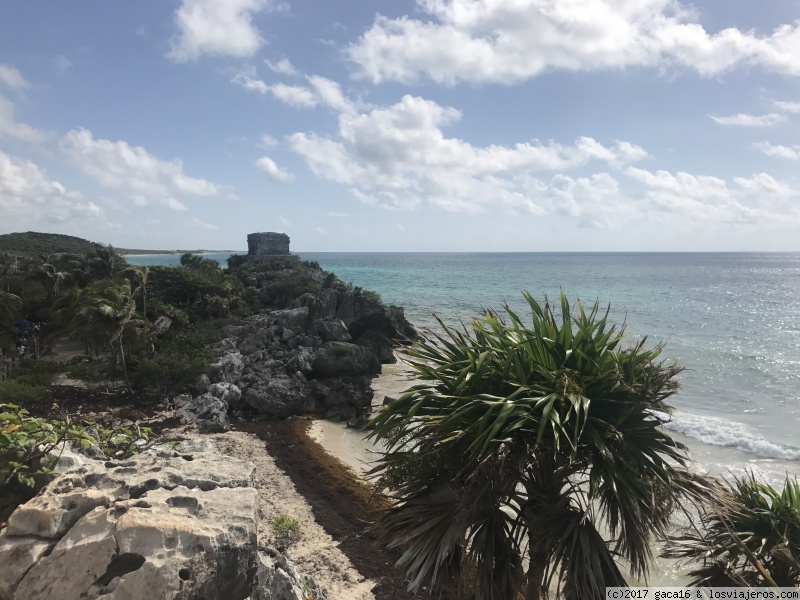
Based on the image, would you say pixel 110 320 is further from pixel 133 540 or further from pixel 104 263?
pixel 133 540

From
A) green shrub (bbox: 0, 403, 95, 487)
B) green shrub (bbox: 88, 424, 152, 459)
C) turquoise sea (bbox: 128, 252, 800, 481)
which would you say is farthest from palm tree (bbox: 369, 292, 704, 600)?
green shrub (bbox: 0, 403, 95, 487)

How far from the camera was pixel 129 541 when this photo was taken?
3375mm

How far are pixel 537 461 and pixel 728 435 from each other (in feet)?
56.1

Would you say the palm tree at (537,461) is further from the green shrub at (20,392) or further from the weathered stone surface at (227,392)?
the green shrub at (20,392)

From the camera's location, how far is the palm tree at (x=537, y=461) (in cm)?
457

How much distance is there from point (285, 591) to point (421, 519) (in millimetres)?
1500

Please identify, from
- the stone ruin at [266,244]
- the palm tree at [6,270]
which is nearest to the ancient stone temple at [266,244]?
the stone ruin at [266,244]

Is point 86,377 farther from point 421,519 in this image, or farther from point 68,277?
point 421,519

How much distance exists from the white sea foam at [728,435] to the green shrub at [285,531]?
11.8 metres

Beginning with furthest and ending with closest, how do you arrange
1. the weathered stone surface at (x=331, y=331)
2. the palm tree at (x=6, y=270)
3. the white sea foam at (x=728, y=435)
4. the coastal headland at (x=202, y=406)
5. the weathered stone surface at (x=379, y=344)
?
the weathered stone surface at (x=379, y=344)
the palm tree at (x=6, y=270)
the weathered stone surface at (x=331, y=331)
the white sea foam at (x=728, y=435)
the coastal headland at (x=202, y=406)

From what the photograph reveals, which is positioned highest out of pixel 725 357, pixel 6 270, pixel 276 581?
pixel 6 270

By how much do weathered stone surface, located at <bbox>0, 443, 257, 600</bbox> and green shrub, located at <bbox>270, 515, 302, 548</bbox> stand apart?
624cm

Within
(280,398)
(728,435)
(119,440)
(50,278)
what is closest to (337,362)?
(280,398)

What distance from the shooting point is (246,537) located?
3559 mm
